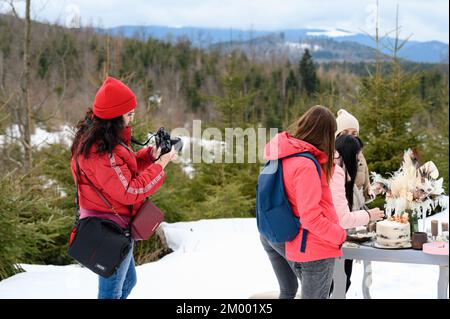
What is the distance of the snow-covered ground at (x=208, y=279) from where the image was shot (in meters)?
4.52

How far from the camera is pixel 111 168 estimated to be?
2707 mm

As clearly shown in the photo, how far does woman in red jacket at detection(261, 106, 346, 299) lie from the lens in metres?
2.61

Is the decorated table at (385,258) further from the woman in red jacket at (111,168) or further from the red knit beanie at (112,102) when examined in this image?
the red knit beanie at (112,102)

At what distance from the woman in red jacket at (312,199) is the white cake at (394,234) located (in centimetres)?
62

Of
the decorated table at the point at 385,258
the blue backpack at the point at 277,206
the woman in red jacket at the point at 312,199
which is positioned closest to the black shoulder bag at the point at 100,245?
the blue backpack at the point at 277,206

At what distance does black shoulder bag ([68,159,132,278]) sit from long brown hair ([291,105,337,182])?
1.09 m

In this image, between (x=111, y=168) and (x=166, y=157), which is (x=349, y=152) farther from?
(x=111, y=168)

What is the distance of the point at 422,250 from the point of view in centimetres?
315

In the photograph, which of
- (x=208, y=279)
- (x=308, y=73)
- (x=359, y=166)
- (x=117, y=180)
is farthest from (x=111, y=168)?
(x=308, y=73)

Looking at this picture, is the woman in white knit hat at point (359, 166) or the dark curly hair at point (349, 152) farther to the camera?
the woman in white knit hat at point (359, 166)

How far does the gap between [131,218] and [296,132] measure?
101 cm

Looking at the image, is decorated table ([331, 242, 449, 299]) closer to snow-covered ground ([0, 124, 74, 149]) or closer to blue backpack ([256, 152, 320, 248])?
blue backpack ([256, 152, 320, 248])

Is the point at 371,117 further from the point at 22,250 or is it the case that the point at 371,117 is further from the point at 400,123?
the point at 22,250

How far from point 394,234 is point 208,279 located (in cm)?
216
